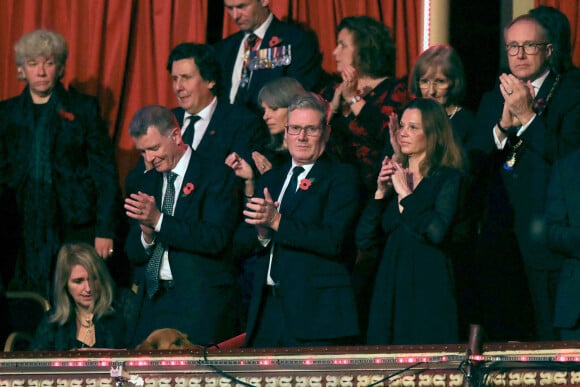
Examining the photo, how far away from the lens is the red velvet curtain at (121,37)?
871 cm

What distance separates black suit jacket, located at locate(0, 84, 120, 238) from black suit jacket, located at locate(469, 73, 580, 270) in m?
2.03

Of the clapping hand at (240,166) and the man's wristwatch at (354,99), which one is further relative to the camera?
the man's wristwatch at (354,99)

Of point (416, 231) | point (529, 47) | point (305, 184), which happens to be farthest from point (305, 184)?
point (529, 47)

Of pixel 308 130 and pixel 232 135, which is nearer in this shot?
pixel 308 130

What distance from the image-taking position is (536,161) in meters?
6.78

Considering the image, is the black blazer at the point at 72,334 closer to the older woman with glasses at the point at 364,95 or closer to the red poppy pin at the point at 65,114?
the red poppy pin at the point at 65,114

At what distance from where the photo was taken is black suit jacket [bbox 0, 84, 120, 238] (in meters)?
7.74

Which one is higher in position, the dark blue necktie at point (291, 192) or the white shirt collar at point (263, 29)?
the white shirt collar at point (263, 29)

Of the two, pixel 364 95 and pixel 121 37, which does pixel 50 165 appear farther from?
pixel 364 95

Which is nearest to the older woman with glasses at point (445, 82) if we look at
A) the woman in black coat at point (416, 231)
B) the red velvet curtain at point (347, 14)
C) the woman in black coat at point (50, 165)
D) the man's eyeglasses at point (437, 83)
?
the man's eyeglasses at point (437, 83)

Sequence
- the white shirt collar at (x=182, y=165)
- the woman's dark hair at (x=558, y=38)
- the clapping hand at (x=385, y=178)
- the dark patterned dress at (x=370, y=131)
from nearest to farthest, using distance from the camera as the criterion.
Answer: the clapping hand at (x=385, y=178)
the white shirt collar at (x=182, y=165)
the woman's dark hair at (x=558, y=38)
the dark patterned dress at (x=370, y=131)

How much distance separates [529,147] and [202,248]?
5.21 feet

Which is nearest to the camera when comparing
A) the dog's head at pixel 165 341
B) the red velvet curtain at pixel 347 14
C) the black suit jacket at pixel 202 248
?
the dog's head at pixel 165 341

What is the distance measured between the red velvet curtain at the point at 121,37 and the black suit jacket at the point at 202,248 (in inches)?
75.4
